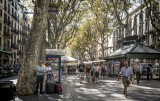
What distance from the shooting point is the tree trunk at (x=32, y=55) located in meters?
8.98

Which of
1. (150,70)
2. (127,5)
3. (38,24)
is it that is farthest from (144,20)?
(38,24)

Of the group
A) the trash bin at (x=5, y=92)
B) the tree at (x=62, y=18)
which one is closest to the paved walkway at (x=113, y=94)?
the trash bin at (x=5, y=92)

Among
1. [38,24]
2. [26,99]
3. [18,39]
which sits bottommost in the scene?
[26,99]

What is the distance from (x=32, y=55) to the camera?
358 inches

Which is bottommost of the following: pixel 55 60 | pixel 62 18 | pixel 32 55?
pixel 55 60

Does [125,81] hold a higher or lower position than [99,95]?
higher

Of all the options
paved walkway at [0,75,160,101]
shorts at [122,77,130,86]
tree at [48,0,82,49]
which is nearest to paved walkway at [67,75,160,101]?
paved walkway at [0,75,160,101]

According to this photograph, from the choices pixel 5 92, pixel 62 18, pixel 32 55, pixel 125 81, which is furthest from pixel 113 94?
pixel 62 18

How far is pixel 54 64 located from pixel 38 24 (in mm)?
5802

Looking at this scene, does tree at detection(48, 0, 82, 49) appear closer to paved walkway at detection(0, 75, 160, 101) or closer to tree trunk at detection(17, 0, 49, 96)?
tree trunk at detection(17, 0, 49, 96)

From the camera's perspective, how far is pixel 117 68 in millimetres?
21141

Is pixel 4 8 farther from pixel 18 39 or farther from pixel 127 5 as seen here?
pixel 127 5

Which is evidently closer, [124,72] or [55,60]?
[124,72]

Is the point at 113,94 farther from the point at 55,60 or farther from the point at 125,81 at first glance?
the point at 55,60
